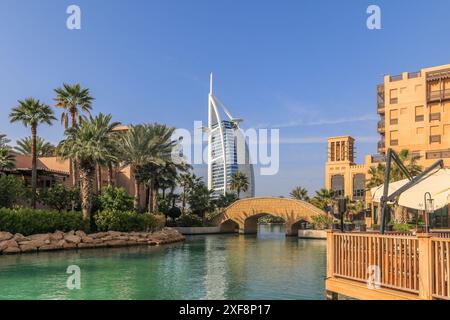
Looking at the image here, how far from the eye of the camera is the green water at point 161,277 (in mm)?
15281

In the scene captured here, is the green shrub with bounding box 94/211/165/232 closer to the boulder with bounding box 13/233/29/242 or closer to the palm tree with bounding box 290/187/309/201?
the boulder with bounding box 13/233/29/242

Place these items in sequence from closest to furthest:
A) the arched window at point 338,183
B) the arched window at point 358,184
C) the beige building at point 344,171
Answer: the arched window at point 358,184, the beige building at point 344,171, the arched window at point 338,183

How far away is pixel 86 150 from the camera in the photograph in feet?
116

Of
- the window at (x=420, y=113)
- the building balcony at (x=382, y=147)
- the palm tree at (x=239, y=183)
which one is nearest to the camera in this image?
the window at (x=420, y=113)

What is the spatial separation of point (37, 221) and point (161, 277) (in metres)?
17.3

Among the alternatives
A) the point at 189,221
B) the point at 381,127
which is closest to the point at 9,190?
the point at 189,221

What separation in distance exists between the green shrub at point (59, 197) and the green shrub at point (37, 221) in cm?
425

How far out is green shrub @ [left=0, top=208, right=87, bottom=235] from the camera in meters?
31.0

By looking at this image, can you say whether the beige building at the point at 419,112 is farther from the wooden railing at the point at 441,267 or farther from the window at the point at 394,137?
the wooden railing at the point at 441,267

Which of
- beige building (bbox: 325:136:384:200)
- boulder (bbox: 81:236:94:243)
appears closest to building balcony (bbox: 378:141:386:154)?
beige building (bbox: 325:136:384:200)

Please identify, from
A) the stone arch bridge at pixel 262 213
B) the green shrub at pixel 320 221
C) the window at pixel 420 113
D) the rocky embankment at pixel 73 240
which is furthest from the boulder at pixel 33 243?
the window at pixel 420 113

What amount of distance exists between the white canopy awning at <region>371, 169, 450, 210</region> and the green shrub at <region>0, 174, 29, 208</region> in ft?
100
